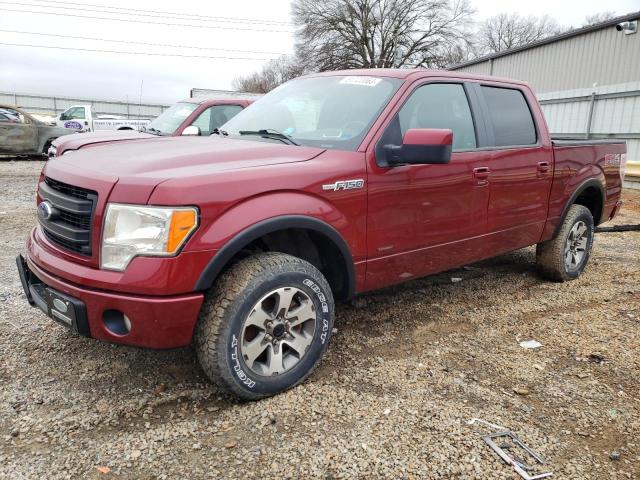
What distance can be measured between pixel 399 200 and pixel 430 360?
1.06m

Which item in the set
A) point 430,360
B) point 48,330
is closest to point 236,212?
point 430,360

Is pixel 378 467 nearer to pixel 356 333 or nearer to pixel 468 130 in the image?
pixel 356 333

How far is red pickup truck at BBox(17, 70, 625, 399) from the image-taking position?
246 centimetres

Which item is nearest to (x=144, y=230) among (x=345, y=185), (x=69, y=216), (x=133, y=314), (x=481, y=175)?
(x=133, y=314)

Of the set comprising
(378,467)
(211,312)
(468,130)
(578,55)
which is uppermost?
(578,55)

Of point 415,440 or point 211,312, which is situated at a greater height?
point 211,312

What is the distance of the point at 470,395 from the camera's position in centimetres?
295

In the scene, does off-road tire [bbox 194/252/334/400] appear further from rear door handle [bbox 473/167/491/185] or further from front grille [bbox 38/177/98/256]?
rear door handle [bbox 473/167/491/185]

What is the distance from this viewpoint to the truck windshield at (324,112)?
333cm

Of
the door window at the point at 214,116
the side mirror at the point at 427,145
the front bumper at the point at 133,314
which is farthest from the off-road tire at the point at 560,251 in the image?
the door window at the point at 214,116

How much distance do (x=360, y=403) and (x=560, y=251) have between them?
120 inches

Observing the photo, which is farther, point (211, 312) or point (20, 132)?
point (20, 132)

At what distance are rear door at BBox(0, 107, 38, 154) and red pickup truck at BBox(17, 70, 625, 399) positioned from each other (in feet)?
44.0

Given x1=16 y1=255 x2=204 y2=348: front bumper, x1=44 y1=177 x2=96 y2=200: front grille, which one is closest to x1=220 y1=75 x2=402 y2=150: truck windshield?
x1=44 y1=177 x2=96 y2=200: front grille
